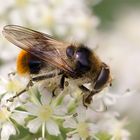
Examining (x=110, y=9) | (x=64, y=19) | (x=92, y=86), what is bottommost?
(x=92, y=86)

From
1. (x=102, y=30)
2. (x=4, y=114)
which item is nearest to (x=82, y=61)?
(x=4, y=114)

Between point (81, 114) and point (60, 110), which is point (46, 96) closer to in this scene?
point (60, 110)

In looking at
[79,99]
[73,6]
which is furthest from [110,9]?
[79,99]

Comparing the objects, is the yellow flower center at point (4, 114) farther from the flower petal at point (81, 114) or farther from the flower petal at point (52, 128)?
the flower petal at point (81, 114)

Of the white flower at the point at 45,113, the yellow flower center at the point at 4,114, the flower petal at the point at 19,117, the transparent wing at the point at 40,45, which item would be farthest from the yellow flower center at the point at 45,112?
the transparent wing at the point at 40,45

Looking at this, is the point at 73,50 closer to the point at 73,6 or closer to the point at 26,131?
the point at 26,131

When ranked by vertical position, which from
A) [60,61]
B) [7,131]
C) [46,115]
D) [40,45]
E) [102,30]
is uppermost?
[102,30]

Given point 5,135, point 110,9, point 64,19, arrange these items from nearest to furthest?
point 5,135, point 64,19, point 110,9
